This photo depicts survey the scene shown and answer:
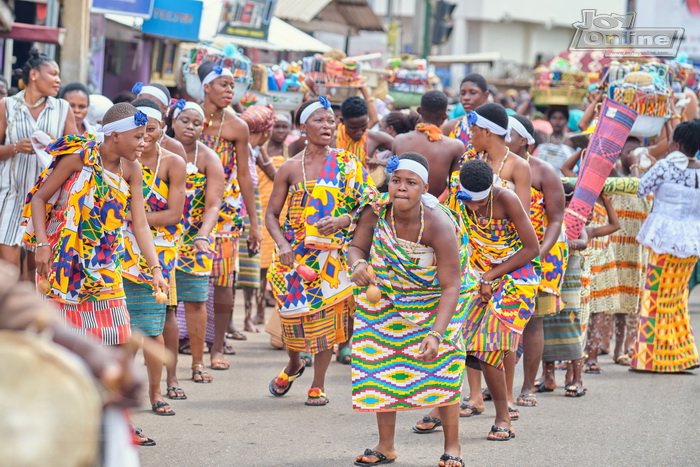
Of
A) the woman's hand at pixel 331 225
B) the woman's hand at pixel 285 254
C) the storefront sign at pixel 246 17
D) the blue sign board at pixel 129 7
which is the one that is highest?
the storefront sign at pixel 246 17

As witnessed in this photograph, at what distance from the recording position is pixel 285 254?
295 inches

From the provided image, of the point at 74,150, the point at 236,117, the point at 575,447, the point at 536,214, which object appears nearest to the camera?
the point at 74,150

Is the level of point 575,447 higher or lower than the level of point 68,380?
lower

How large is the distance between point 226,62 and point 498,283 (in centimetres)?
436

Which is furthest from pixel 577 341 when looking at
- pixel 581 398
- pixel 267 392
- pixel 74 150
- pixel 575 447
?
pixel 74 150

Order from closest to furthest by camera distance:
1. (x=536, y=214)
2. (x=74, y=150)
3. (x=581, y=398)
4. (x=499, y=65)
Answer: (x=74, y=150)
(x=536, y=214)
(x=581, y=398)
(x=499, y=65)

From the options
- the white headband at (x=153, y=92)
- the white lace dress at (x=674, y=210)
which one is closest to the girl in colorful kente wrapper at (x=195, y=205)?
the white headband at (x=153, y=92)

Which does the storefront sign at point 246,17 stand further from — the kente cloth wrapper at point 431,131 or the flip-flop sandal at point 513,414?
the flip-flop sandal at point 513,414

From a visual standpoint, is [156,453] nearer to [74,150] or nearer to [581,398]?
[74,150]

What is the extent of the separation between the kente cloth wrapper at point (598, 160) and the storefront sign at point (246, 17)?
8828 millimetres

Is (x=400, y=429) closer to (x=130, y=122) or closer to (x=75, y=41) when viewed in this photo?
(x=130, y=122)

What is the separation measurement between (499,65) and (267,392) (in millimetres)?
45897

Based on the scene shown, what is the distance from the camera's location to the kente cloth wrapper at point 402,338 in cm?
581

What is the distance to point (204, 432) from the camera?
657 centimetres
